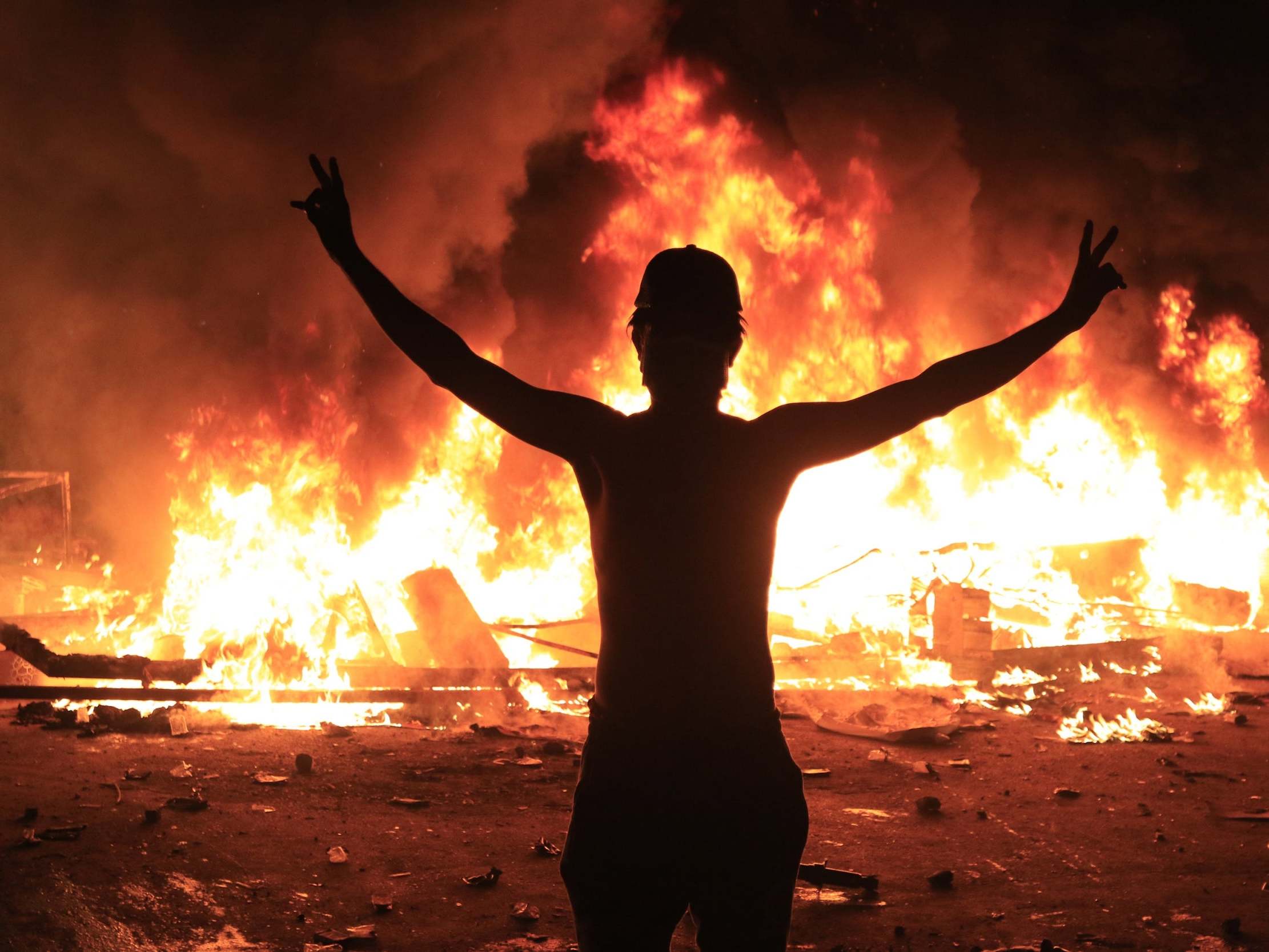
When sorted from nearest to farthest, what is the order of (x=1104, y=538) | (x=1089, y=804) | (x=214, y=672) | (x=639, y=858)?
(x=639, y=858), (x=1089, y=804), (x=214, y=672), (x=1104, y=538)

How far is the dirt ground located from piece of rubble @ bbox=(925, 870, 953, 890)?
53 mm

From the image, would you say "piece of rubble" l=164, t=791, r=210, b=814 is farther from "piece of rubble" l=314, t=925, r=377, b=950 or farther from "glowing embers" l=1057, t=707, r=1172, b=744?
"glowing embers" l=1057, t=707, r=1172, b=744

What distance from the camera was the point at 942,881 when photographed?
4840 mm

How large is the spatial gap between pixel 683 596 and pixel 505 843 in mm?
4104

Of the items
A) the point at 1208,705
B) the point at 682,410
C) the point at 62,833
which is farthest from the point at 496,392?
the point at 1208,705

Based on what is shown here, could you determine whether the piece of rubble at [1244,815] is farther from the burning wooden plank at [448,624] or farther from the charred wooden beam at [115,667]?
the charred wooden beam at [115,667]

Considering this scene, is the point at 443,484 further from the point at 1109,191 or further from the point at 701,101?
the point at 1109,191

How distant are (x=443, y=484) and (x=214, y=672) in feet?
15.4

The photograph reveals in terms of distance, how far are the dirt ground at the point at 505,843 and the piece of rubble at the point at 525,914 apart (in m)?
0.05

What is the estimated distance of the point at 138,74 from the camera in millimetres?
13852

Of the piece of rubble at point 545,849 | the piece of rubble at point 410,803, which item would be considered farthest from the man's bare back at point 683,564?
the piece of rubble at point 410,803

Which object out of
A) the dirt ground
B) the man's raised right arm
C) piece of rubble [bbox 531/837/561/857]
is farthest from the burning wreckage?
the man's raised right arm

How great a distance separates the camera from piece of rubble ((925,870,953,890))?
483cm

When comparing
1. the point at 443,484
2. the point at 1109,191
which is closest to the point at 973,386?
the point at 443,484
